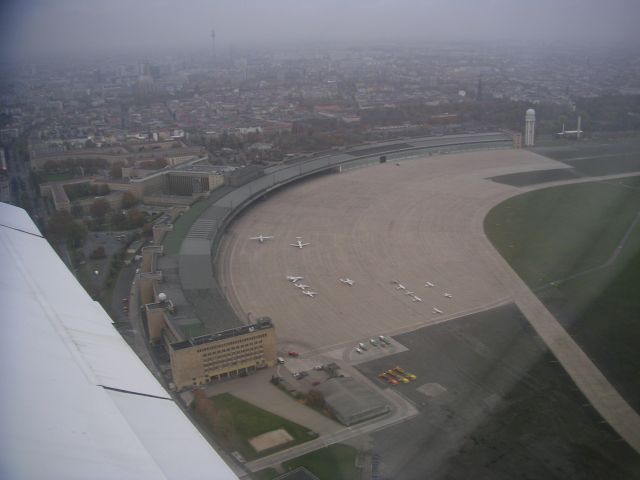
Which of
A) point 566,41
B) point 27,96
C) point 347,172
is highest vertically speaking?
point 566,41

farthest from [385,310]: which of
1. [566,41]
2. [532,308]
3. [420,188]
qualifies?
[420,188]

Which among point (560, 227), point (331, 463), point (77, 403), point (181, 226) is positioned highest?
point (77, 403)

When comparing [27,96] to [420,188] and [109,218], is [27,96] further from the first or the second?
[420,188]

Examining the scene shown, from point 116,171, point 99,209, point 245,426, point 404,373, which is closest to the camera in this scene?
point 245,426

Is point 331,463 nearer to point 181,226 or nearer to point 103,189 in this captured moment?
point 181,226

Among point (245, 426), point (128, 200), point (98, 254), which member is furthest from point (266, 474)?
point (128, 200)

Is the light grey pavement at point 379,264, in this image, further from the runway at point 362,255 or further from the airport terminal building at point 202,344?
the airport terminal building at point 202,344

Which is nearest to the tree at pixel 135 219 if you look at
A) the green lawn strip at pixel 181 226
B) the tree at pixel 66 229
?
the green lawn strip at pixel 181 226
